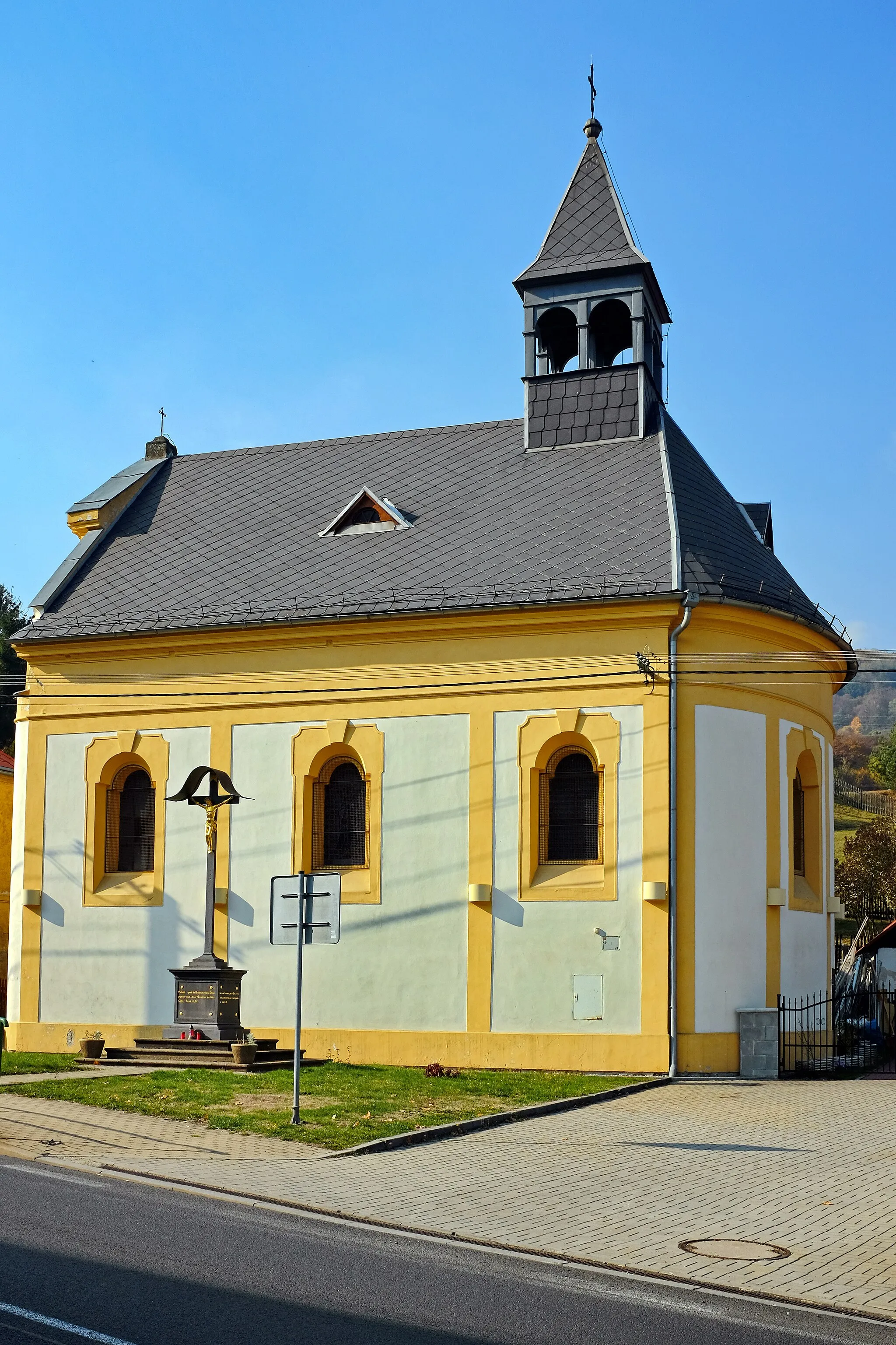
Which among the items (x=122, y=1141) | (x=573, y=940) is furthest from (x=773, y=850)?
(x=122, y=1141)

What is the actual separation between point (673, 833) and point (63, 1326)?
15.0 m

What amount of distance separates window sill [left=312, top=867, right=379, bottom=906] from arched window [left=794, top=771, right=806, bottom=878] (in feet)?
23.6

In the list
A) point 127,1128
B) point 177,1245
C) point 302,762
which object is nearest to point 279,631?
point 302,762

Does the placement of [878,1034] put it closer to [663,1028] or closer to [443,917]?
[663,1028]

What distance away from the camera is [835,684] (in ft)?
84.7

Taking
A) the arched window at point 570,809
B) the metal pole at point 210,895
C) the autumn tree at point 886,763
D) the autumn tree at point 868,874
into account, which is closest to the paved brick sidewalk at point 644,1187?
the metal pole at point 210,895

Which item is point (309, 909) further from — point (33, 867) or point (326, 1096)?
point (33, 867)

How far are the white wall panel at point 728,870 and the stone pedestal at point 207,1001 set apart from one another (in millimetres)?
6889

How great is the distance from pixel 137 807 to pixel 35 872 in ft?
6.88

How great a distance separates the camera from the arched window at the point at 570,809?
21.6m

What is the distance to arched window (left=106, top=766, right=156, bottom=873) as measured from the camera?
24.2 metres

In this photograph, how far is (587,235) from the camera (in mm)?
26625

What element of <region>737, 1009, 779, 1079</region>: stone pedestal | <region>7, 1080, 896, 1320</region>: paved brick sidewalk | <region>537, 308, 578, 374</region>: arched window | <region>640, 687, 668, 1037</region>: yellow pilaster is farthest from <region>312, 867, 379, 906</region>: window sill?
<region>537, 308, 578, 374</region>: arched window

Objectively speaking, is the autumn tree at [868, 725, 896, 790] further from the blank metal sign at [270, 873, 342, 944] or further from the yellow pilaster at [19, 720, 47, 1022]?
the blank metal sign at [270, 873, 342, 944]
